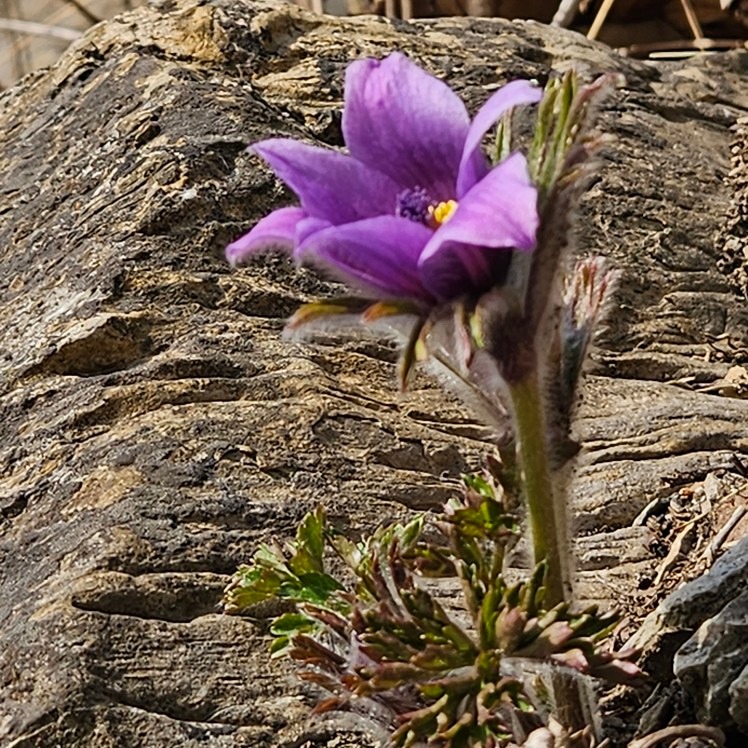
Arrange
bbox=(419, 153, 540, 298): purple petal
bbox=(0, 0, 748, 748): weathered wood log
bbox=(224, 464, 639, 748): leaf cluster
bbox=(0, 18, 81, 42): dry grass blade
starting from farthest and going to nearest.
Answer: bbox=(0, 18, 81, 42): dry grass blade, bbox=(0, 0, 748, 748): weathered wood log, bbox=(224, 464, 639, 748): leaf cluster, bbox=(419, 153, 540, 298): purple petal

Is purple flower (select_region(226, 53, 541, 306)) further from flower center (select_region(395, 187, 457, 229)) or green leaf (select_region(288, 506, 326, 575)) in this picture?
green leaf (select_region(288, 506, 326, 575))

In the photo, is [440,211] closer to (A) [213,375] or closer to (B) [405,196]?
(B) [405,196]

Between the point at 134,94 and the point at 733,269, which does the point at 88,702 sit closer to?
the point at 134,94

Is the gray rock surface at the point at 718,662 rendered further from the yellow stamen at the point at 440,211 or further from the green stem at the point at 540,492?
the yellow stamen at the point at 440,211

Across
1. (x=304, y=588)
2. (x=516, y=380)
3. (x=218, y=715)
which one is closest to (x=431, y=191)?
(x=516, y=380)

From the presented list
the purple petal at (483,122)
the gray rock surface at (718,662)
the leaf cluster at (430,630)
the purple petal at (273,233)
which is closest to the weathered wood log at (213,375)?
the leaf cluster at (430,630)

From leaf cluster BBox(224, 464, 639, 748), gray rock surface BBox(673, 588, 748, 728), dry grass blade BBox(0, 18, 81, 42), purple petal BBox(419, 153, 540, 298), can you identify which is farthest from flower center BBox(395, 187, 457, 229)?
dry grass blade BBox(0, 18, 81, 42)
